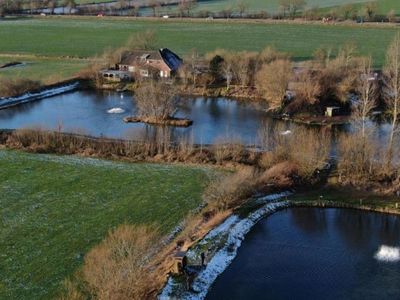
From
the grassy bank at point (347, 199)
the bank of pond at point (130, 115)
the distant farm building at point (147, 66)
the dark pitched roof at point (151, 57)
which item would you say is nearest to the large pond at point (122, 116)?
the bank of pond at point (130, 115)

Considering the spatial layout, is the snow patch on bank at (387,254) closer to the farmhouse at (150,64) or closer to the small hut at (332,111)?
the small hut at (332,111)

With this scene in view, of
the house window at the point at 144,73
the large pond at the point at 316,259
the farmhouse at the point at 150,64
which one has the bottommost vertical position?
the large pond at the point at 316,259

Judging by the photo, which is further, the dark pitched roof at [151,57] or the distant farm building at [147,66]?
the dark pitched roof at [151,57]

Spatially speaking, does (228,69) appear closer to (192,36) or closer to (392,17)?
(192,36)

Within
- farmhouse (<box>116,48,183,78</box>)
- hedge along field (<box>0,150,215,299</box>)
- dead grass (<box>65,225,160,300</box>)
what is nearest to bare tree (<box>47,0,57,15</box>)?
farmhouse (<box>116,48,183,78</box>)

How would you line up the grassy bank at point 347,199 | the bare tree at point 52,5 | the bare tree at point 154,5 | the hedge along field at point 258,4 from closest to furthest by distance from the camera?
1. the grassy bank at point 347,199
2. the hedge along field at point 258,4
3. the bare tree at point 154,5
4. the bare tree at point 52,5

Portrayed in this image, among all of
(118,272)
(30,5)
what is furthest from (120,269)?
(30,5)
